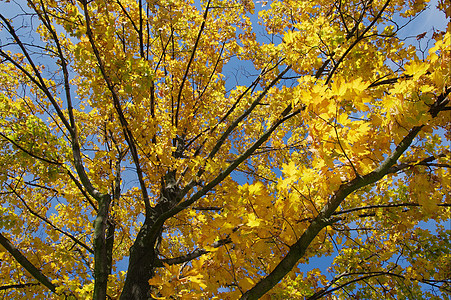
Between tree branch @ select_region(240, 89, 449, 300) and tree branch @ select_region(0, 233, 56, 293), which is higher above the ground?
tree branch @ select_region(0, 233, 56, 293)

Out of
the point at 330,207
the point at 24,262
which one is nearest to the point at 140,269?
the point at 24,262

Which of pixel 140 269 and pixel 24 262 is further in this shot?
pixel 140 269

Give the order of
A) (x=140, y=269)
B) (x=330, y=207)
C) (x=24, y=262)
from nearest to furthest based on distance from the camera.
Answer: (x=330, y=207) → (x=24, y=262) → (x=140, y=269)

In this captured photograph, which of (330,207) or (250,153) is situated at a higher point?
(250,153)

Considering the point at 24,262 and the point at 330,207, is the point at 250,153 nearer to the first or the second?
the point at 330,207

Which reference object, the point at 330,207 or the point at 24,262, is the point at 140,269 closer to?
the point at 24,262

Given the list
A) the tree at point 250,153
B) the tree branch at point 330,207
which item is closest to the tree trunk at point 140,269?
the tree at point 250,153

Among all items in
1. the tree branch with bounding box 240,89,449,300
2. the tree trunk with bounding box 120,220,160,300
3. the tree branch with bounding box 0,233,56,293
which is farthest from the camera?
the tree trunk with bounding box 120,220,160,300

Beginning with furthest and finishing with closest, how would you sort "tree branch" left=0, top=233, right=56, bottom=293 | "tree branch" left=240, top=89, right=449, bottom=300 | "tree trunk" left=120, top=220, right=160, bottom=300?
1. "tree trunk" left=120, top=220, right=160, bottom=300
2. "tree branch" left=0, top=233, right=56, bottom=293
3. "tree branch" left=240, top=89, right=449, bottom=300

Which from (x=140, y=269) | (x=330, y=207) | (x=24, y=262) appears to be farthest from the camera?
(x=140, y=269)

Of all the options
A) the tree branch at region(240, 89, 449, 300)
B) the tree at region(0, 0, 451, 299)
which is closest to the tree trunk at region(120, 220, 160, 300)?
the tree at region(0, 0, 451, 299)

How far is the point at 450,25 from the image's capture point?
3.76 feet

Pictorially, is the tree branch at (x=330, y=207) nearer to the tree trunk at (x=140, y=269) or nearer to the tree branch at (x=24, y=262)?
the tree trunk at (x=140, y=269)

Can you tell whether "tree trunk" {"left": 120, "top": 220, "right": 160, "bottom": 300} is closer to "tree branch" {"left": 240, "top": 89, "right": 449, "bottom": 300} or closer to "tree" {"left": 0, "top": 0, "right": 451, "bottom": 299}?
"tree" {"left": 0, "top": 0, "right": 451, "bottom": 299}
